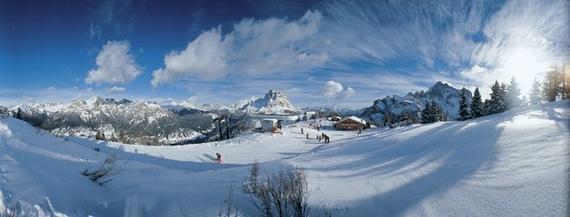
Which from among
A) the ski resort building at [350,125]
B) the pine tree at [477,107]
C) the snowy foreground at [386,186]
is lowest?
the ski resort building at [350,125]

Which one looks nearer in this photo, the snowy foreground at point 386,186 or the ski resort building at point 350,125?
the snowy foreground at point 386,186

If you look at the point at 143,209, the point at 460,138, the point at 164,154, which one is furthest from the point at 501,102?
the point at 143,209

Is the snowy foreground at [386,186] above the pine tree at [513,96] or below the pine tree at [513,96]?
below

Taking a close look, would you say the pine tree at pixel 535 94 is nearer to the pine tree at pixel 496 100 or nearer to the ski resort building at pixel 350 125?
the pine tree at pixel 496 100

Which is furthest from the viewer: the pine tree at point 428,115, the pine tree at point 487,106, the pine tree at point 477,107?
the pine tree at point 428,115

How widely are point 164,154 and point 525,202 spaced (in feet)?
103

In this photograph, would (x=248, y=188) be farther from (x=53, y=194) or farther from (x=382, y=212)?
(x=53, y=194)

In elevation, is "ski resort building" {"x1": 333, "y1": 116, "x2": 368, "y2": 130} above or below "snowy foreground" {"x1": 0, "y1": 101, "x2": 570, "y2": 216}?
below

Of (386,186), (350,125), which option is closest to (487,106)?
(350,125)

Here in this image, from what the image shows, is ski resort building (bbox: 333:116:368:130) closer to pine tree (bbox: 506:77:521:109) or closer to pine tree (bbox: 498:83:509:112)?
pine tree (bbox: 498:83:509:112)

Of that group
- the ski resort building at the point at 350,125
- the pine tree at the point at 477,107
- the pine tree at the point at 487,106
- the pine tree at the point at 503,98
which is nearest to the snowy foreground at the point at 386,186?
the pine tree at the point at 477,107

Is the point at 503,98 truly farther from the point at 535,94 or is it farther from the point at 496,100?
the point at 535,94

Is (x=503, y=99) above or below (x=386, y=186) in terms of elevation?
above

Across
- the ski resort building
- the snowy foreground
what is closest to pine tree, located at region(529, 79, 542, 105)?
the ski resort building
